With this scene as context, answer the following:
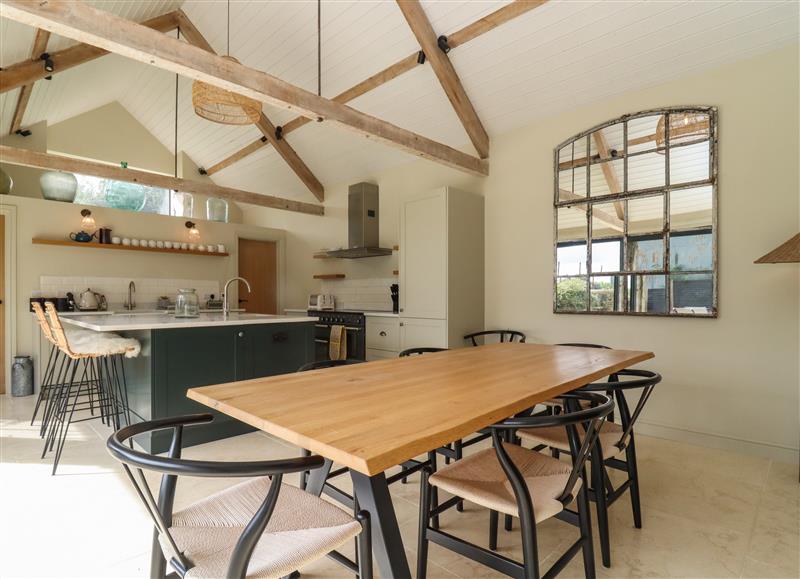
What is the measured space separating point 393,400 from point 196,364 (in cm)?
237

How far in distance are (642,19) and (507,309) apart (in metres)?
2.68

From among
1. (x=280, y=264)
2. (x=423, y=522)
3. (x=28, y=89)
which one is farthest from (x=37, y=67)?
(x=423, y=522)

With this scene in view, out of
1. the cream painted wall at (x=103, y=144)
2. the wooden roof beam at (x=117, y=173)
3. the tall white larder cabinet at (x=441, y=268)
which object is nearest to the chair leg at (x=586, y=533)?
the tall white larder cabinet at (x=441, y=268)

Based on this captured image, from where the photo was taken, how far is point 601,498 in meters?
1.77

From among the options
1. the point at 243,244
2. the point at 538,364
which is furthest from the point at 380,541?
the point at 243,244

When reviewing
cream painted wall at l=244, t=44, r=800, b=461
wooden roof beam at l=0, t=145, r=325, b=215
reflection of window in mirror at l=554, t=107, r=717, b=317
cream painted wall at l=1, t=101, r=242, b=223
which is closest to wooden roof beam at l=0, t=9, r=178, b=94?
wooden roof beam at l=0, t=145, r=325, b=215

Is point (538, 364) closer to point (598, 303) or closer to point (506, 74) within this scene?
point (598, 303)

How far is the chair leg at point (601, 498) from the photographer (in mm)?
1751

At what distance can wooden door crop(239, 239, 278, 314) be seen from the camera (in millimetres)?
7105

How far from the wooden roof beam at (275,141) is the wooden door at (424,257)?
2.46 m

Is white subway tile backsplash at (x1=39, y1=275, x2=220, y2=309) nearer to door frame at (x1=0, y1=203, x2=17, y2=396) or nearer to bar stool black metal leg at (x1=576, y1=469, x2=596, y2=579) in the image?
door frame at (x1=0, y1=203, x2=17, y2=396)

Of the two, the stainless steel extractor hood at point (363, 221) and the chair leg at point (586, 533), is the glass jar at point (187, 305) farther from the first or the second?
the chair leg at point (586, 533)

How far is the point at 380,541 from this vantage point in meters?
1.12

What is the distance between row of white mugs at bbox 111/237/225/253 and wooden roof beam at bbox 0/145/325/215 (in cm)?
89
